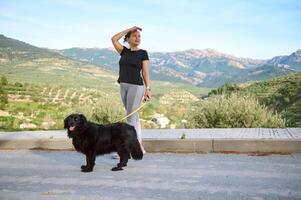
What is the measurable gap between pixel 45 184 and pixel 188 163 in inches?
106

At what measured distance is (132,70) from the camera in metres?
8.55

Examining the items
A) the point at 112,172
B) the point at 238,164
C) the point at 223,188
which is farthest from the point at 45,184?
the point at 238,164

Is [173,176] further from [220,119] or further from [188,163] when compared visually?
[220,119]

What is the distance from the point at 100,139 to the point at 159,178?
50.2 inches

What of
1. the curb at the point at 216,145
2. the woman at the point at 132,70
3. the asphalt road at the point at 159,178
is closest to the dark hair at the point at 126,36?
the woman at the point at 132,70

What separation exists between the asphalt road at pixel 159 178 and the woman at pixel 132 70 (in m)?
1.04

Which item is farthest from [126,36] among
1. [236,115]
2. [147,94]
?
[236,115]

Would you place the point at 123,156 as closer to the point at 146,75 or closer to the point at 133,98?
the point at 133,98

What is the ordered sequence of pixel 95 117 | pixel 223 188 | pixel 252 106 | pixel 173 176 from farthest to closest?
1. pixel 95 117
2. pixel 252 106
3. pixel 173 176
4. pixel 223 188

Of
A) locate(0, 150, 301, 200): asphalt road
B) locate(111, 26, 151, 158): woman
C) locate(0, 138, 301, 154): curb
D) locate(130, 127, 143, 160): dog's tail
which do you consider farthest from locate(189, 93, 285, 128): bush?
locate(130, 127, 143, 160): dog's tail

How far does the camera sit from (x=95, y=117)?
1580cm

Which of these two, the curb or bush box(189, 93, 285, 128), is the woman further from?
bush box(189, 93, 285, 128)

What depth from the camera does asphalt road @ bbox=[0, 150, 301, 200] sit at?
19.3 ft

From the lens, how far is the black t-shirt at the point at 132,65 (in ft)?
27.9
